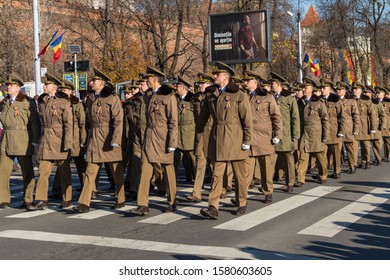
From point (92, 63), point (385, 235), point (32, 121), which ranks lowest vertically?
point (385, 235)

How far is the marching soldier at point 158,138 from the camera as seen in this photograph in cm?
964

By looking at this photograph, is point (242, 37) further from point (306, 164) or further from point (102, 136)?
point (102, 136)

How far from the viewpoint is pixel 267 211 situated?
998 centimetres

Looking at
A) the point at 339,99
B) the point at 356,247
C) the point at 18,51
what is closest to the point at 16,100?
the point at 356,247

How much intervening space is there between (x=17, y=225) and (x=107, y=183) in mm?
5044

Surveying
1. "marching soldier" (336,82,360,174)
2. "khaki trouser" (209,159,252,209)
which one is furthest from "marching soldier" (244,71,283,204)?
"marching soldier" (336,82,360,174)

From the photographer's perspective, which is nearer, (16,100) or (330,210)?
(330,210)

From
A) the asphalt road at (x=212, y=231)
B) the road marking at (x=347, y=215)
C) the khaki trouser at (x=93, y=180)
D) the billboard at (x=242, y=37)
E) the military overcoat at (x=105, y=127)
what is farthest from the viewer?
the billboard at (x=242, y=37)

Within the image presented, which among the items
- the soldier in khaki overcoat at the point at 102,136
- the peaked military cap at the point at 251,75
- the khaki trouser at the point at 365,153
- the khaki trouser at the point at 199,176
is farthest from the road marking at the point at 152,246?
the khaki trouser at the point at 365,153

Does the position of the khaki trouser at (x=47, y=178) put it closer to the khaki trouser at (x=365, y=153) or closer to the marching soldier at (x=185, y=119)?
the marching soldier at (x=185, y=119)

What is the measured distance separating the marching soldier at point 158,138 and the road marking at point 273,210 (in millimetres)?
1248

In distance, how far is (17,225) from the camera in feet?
30.1

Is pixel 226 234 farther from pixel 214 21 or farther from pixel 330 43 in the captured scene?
pixel 330 43

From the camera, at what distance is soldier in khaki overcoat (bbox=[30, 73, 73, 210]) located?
408 inches
